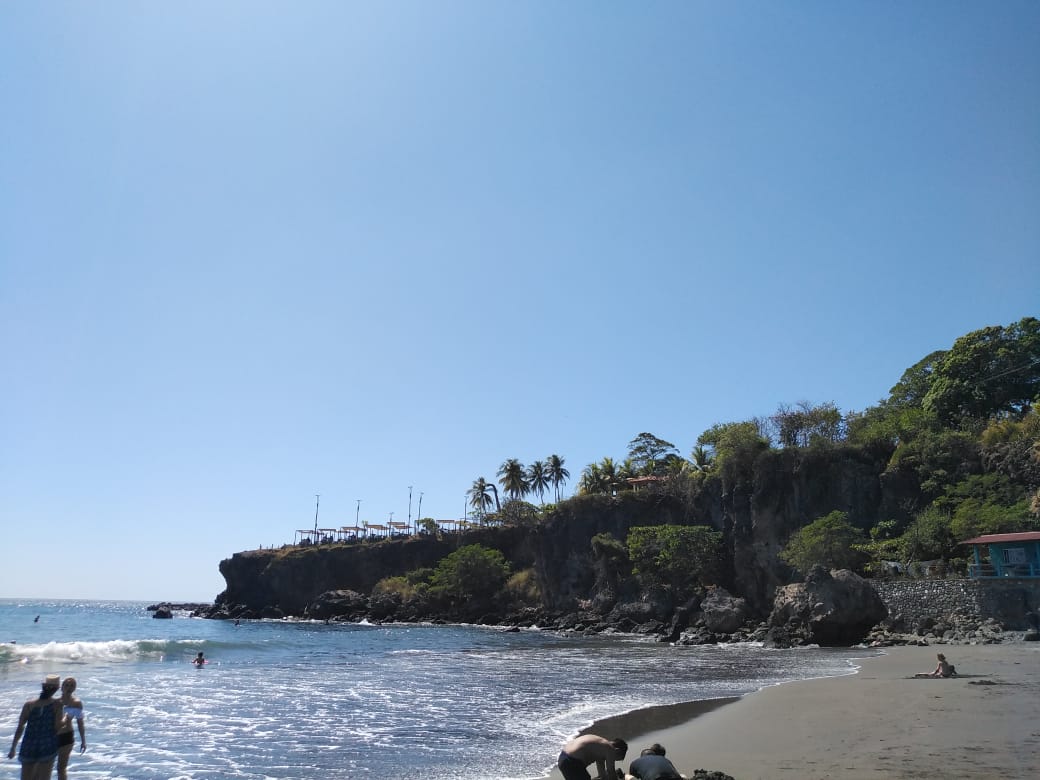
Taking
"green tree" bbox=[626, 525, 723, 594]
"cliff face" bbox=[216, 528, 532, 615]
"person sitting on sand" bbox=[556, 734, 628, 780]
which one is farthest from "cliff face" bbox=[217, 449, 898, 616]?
"person sitting on sand" bbox=[556, 734, 628, 780]

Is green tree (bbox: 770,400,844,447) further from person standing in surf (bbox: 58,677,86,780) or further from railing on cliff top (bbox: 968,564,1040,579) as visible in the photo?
person standing in surf (bbox: 58,677,86,780)

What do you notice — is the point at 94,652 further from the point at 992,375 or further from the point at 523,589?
the point at 992,375

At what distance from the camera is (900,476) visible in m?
45.2

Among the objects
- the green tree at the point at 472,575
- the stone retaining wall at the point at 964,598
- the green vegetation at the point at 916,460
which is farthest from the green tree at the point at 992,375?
the green tree at the point at 472,575

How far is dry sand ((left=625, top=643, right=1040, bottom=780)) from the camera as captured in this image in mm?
9219

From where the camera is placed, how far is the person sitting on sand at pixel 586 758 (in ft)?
27.6

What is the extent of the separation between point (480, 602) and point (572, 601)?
41.1 feet

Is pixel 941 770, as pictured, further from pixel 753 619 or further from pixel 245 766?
pixel 753 619

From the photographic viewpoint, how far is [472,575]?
73688 mm

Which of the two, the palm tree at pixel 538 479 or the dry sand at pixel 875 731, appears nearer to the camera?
the dry sand at pixel 875 731

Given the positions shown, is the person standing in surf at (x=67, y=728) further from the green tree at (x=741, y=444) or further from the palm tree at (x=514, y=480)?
the palm tree at (x=514, y=480)

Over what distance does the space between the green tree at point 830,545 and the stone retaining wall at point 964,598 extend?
16.8ft

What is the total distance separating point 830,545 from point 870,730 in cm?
3252

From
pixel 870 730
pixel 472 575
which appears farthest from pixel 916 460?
pixel 472 575
